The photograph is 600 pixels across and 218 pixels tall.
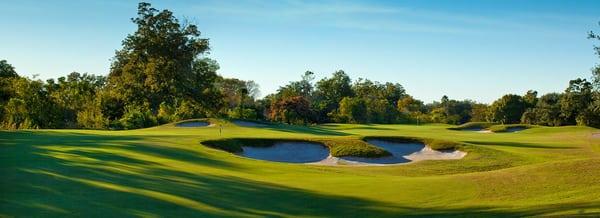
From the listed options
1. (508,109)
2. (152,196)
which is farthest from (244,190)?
(508,109)

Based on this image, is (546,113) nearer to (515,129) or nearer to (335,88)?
(515,129)

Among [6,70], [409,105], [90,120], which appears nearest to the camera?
[90,120]

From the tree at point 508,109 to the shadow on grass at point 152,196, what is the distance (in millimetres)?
92608

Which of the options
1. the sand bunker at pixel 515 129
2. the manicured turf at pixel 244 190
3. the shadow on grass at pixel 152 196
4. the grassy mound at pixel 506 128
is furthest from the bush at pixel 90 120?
the sand bunker at pixel 515 129

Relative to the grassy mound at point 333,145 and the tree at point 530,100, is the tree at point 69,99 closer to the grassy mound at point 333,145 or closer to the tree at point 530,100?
the grassy mound at point 333,145

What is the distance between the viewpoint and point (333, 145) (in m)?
31.2

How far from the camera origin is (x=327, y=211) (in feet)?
39.1

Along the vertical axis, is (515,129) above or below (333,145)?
above

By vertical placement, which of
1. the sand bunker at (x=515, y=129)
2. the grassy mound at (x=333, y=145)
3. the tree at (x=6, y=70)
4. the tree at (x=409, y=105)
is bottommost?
the grassy mound at (x=333, y=145)

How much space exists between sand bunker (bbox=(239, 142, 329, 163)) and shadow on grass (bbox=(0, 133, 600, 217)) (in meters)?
12.4

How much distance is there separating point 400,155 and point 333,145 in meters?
3.88

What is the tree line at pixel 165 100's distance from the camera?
191ft

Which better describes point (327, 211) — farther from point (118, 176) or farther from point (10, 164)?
point (10, 164)

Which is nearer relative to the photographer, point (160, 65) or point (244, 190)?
point (244, 190)
